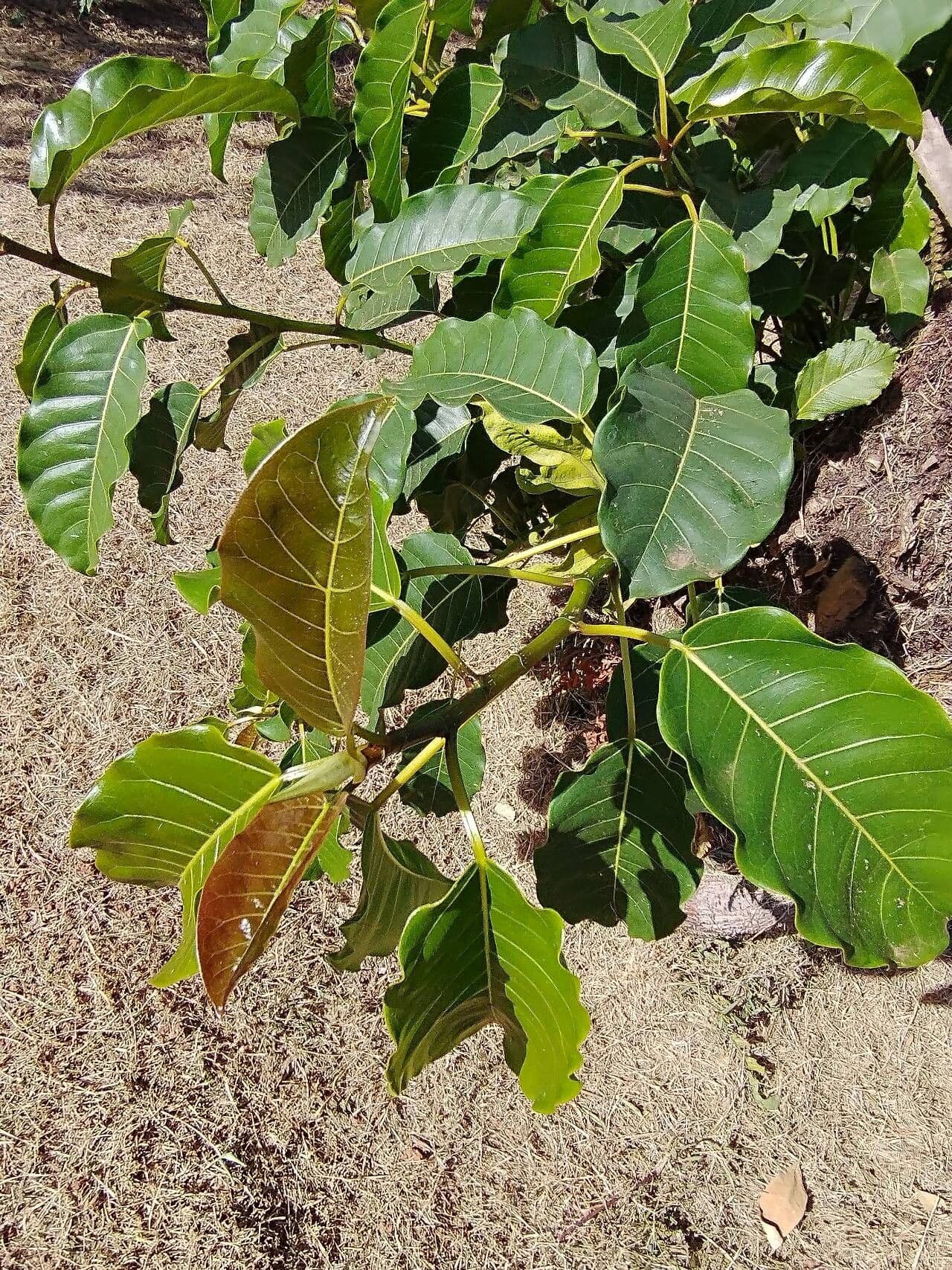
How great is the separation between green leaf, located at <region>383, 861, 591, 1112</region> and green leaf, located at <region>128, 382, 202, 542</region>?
2.67ft

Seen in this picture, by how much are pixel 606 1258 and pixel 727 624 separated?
63.5 inches

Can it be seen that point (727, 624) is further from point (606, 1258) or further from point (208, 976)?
point (606, 1258)

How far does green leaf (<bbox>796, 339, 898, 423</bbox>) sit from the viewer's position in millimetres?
1178

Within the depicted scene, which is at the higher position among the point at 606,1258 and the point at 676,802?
the point at 676,802

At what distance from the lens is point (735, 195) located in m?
1.13

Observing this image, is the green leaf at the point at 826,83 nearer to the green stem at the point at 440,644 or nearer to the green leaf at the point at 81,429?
the green stem at the point at 440,644

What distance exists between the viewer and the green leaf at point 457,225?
1.11 metres

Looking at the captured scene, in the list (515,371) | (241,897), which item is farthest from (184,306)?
(241,897)

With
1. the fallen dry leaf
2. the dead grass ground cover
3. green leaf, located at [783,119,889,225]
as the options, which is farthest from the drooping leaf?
the fallen dry leaf

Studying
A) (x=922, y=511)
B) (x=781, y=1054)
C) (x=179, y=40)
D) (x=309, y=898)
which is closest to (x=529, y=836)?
(x=309, y=898)

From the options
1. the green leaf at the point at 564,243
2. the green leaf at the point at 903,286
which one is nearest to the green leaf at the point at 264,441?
the green leaf at the point at 564,243

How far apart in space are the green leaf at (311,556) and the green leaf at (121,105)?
56 cm

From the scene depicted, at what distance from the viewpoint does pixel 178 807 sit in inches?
35.2

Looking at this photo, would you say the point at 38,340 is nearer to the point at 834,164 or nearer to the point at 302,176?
the point at 302,176
